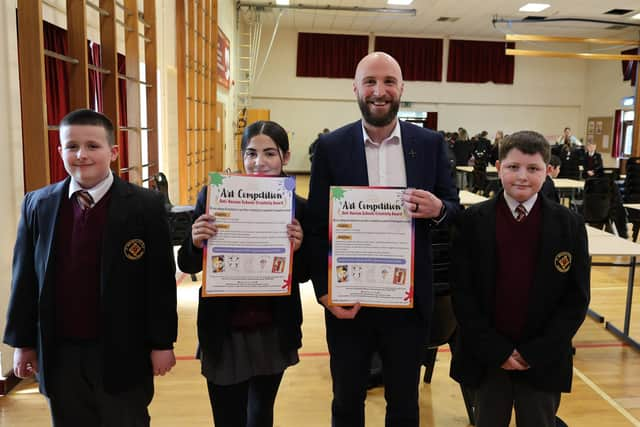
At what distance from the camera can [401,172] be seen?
175 centimetres

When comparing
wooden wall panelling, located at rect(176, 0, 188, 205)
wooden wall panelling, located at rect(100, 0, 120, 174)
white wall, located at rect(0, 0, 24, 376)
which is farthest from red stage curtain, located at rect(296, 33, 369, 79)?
white wall, located at rect(0, 0, 24, 376)

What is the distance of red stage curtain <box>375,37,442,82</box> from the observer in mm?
16266

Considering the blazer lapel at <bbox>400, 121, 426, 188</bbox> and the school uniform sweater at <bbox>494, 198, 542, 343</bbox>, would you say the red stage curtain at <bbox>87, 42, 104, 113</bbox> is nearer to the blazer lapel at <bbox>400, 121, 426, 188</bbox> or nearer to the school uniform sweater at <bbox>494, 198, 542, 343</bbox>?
the blazer lapel at <bbox>400, 121, 426, 188</bbox>

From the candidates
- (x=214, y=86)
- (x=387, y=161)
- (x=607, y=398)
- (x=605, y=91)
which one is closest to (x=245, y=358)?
(x=387, y=161)

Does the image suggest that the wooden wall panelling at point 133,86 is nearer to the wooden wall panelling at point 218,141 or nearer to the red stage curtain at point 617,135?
the wooden wall panelling at point 218,141

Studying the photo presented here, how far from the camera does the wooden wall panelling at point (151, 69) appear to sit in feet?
17.8

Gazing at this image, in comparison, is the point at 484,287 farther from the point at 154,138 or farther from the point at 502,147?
the point at 154,138

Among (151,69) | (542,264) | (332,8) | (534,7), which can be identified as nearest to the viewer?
(542,264)

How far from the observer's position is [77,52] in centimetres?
357

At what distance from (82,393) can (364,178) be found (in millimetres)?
1191

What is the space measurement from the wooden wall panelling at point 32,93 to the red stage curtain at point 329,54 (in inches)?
543

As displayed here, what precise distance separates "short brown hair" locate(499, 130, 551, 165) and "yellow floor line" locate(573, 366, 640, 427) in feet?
5.76

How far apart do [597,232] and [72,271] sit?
12.7ft

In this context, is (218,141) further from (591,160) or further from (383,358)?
(383,358)
